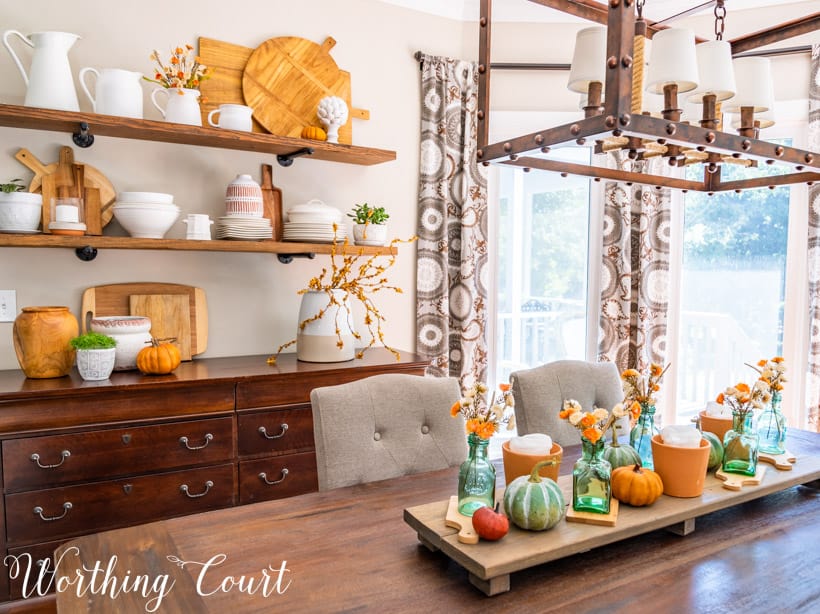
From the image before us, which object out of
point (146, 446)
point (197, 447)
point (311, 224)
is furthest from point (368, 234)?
point (146, 446)

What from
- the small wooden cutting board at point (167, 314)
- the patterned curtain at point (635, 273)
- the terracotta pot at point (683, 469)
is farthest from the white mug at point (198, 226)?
the patterned curtain at point (635, 273)

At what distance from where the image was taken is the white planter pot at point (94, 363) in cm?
214

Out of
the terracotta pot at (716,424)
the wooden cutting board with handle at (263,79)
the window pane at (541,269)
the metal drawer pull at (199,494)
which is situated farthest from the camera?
the window pane at (541,269)

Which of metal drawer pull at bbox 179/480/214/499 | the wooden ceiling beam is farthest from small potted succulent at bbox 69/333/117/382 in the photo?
the wooden ceiling beam

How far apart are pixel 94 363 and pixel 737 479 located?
6.64 ft

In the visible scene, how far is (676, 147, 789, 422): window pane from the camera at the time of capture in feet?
11.2

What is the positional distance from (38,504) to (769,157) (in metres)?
2.37

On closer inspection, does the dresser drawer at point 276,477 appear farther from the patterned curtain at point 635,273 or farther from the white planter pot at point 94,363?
the patterned curtain at point 635,273

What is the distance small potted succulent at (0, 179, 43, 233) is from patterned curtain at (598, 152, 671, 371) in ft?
9.20

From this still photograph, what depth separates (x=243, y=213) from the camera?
2609mm

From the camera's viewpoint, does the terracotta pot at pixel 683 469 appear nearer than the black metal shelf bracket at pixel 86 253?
Yes

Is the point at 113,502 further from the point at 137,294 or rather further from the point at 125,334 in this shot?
the point at 137,294

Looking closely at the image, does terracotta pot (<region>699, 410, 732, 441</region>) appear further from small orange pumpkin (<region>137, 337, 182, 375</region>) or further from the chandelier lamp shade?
small orange pumpkin (<region>137, 337, 182, 375</region>)

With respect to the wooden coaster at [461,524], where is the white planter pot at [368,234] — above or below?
above
